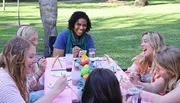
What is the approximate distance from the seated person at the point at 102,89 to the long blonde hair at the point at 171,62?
3.07 ft

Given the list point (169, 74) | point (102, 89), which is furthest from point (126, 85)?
point (102, 89)

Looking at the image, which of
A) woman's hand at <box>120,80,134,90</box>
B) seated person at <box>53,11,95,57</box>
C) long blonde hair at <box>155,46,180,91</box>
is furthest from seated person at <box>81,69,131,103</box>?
seated person at <box>53,11,95,57</box>

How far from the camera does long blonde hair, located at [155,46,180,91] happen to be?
2709 mm

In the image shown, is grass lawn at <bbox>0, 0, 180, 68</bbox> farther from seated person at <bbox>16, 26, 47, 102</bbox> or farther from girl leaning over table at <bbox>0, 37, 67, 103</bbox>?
girl leaning over table at <bbox>0, 37, 67, 103</bbox>

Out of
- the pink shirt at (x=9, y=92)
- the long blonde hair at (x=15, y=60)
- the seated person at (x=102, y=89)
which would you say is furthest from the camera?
the long blonde hair at (x=15, y=60)

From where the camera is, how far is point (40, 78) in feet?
12.4

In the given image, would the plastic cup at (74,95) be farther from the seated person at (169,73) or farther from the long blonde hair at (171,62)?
the long blonde hair at (171,62)

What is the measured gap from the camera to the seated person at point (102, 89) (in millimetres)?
1871

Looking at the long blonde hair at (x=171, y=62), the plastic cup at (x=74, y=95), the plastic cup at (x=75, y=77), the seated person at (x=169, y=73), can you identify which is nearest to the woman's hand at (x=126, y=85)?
the seated person at (x=169, y=73)

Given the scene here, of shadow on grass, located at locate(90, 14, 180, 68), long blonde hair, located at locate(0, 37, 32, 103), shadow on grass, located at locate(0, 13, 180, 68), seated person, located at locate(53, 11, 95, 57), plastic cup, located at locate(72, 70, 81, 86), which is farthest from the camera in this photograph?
shadow on grass, located at locate(0, 13, 180, 68)

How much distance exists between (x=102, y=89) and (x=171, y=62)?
1049 mm

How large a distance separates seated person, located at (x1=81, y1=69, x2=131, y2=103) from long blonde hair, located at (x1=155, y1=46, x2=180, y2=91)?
94 centimetres

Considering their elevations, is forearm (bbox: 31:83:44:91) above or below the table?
below

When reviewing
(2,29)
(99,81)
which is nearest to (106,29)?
(2,29)
